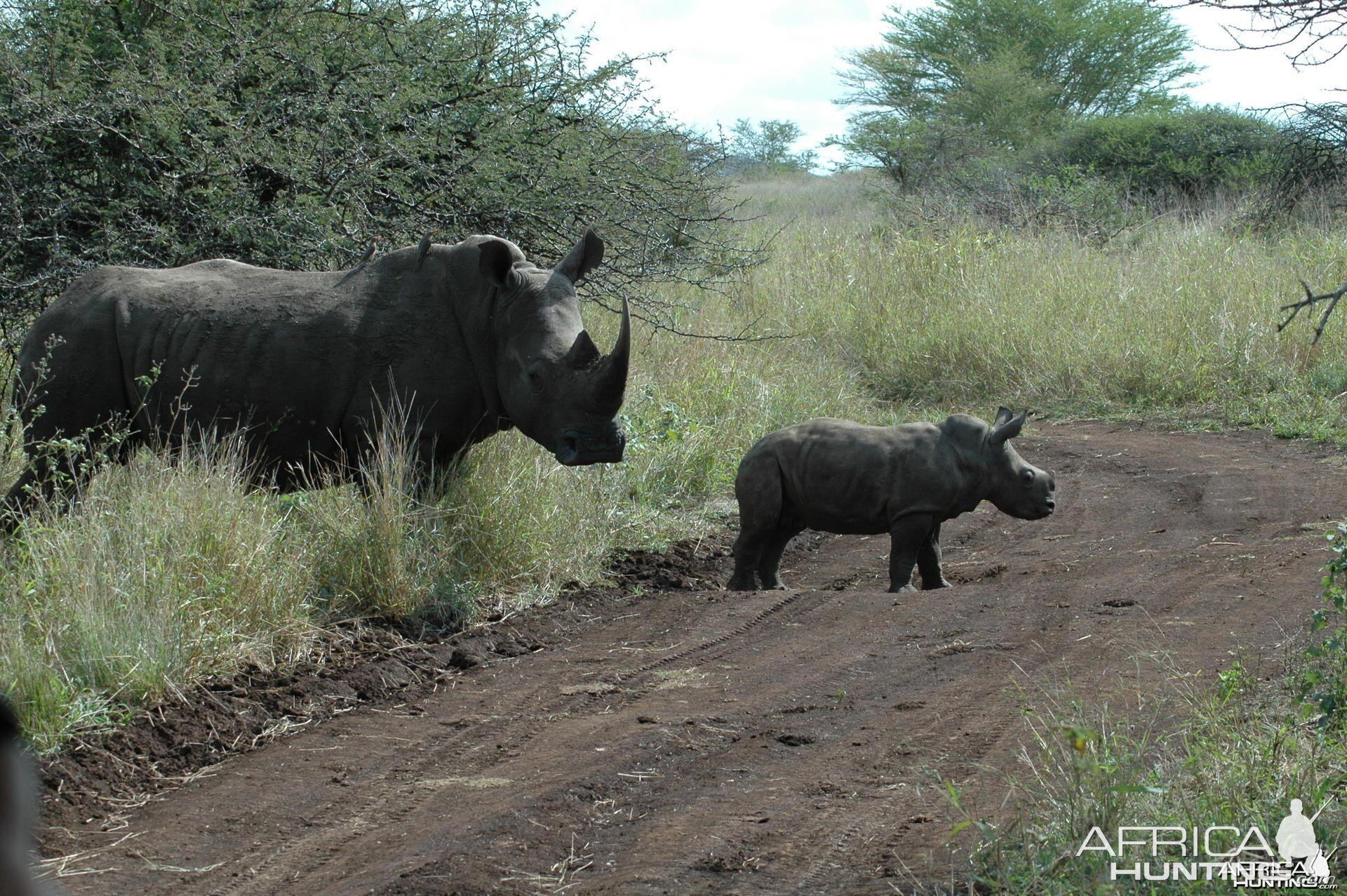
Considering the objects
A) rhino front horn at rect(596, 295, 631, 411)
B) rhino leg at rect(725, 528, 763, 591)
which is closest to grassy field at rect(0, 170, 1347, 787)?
rhino leg at rect(725, 528, 763, 591)

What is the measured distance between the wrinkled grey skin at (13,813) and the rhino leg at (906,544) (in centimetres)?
680

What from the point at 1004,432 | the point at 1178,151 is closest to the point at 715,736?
the point at 1004,432

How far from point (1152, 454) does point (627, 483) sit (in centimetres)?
475

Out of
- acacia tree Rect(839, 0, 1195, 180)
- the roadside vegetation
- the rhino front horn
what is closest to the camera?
the roadside vegetation

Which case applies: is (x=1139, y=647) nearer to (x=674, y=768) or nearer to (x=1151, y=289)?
(x=674, y=768)

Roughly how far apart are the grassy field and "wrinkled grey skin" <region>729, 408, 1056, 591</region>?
34.8 inches

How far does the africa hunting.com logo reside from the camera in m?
3.22

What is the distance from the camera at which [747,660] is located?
5.89 m

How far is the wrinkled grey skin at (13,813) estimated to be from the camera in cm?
67

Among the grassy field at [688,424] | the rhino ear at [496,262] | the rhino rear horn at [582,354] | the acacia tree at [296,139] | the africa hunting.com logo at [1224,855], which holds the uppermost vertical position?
the acacia tree at [296,139]

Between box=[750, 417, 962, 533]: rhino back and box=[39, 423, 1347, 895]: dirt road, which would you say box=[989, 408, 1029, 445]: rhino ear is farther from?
box=[39, 423, 1347, 895]: dirt road

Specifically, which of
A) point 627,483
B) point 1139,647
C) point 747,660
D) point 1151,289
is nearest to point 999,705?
point 1139,647

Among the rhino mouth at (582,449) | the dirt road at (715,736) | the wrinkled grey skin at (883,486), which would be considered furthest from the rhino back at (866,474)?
the rhino mouth at (582,449)

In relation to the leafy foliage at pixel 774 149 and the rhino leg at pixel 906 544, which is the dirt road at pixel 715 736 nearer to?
the rhino leg at pixel 906 544
